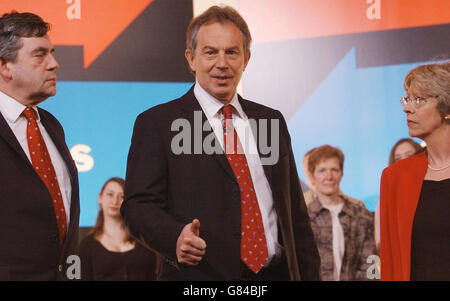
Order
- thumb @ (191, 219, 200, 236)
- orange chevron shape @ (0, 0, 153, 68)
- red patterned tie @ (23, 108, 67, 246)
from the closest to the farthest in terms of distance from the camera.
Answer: thumb @ (191, 219, 200, 236) < red patterned tie @ (23, 108, 67, 246) < orange chevron shape @ (0, 0, 153, 68)

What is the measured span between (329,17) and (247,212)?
2.05m

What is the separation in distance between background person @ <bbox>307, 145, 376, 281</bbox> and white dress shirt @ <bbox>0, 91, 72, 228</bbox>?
6.33 ft

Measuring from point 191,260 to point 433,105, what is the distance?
1396 millimetres

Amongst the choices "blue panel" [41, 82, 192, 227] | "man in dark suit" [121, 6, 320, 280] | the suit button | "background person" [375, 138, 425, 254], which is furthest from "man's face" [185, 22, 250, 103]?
"background person" [375, 138, 425, 254]

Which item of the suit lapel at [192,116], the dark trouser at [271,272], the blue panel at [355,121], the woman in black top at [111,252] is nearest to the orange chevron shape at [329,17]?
the blue panel at [355,121]

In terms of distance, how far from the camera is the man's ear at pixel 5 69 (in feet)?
9.00

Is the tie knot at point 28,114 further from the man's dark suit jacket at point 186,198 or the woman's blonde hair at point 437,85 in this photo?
the woman's blonde hair at point 437,85

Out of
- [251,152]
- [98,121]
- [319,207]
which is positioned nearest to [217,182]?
[251,152]

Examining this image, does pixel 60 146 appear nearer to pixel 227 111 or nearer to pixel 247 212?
pixel 227 111

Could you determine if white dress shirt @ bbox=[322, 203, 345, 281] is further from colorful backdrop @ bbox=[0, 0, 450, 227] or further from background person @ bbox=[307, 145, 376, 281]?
colorful backdrop @ bbox=[0, 0, 450, 227]

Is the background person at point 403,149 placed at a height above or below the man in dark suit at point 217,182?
above

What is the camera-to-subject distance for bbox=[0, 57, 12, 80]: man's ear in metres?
2.74

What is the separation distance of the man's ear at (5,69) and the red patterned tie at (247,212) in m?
1.01
